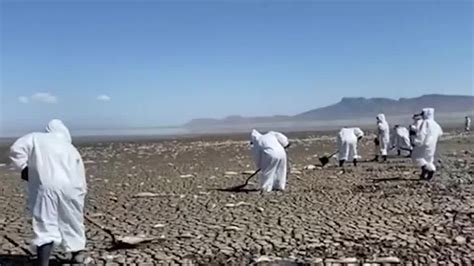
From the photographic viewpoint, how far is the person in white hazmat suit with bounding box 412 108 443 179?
50.4 feet

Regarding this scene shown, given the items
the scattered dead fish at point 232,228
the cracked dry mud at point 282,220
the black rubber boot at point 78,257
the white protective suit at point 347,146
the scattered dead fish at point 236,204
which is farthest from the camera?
the white protective suit at point 347,146

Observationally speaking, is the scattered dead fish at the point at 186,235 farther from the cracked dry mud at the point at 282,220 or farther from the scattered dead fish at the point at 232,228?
the scattered dead fish at the point at 232,228

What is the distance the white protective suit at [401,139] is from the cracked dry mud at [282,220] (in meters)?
7.57

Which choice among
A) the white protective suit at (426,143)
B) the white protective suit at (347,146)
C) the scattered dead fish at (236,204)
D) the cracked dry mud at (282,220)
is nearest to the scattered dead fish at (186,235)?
the cracked dry mud at (282,220)

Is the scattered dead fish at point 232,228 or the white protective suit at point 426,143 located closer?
the scattered dead fish at point 232,228

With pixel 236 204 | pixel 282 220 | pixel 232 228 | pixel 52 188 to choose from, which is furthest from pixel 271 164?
pixel 52 188

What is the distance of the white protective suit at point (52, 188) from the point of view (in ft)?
22.5

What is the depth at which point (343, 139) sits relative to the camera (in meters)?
20.2

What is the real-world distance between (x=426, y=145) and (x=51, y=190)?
1094 cm

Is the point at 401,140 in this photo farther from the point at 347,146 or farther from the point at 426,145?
the point at 426,145

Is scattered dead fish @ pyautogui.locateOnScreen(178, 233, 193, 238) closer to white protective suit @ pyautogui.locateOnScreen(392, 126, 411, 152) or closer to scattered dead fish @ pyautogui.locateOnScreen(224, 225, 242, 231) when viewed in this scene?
scattered dead fish @ pyautogui.locateOnScreen(224, 225, 242, 231)

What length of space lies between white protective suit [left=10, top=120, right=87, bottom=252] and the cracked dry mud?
24.6 inches

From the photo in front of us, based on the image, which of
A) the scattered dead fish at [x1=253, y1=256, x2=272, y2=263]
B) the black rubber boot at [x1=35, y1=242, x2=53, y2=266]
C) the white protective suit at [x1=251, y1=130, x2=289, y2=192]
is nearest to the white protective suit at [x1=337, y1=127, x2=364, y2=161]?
the white protective suit at [x1=251, y1=130, x2=289, y2=192]

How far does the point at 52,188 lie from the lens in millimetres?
6863
